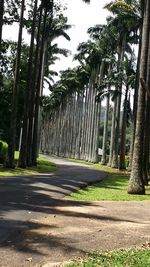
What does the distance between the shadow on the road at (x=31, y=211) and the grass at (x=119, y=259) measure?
0.77 m

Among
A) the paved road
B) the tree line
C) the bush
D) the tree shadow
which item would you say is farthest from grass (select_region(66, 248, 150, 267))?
the bush

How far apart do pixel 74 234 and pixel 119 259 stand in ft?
7.81

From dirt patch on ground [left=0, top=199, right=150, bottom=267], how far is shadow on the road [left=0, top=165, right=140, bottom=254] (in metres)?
0.02

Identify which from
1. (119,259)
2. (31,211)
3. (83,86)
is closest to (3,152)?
(31,211)

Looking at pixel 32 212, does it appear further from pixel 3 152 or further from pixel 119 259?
pixel 3 152

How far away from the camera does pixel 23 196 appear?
1692cm

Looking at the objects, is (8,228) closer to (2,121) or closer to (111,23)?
(2,121)

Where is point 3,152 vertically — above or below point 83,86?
below

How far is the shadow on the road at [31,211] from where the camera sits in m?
9.59

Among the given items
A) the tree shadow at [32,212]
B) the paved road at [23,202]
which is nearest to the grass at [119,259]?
the tree shadow at [32,212]

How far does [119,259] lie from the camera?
329 inches

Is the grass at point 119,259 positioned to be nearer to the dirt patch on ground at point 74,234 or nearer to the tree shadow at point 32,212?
the dirt patch on ground at point 74,234

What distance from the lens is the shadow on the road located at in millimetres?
9594

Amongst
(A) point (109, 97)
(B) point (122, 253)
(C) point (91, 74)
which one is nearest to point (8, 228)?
(B) point (122, 253)
